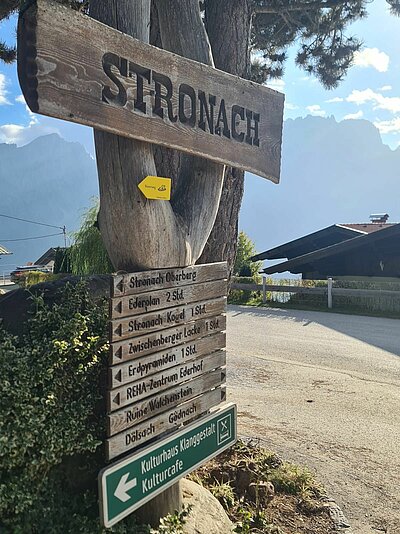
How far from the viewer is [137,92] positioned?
2.07 metres

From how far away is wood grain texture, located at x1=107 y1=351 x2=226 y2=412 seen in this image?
81.5 inches

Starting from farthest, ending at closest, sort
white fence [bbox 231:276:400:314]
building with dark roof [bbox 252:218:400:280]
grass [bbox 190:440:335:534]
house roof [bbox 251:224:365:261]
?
house roof [bbox 251:224:365:261], building with dark roof [bbox 252:218:400:280], white fence [bbox 231:276:400:314], grass [bbox 190:440:335:534]

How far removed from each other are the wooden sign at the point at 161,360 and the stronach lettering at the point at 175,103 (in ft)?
3.73

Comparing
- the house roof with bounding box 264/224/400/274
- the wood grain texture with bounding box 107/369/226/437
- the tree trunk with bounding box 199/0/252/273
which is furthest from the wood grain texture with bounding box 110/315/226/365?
the house roof with bounding box 264/224/400/274

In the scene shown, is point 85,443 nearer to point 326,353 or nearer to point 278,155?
point 278,155

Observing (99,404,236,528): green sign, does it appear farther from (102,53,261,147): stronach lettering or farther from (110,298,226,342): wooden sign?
(102,53,261,147): stronach lettering

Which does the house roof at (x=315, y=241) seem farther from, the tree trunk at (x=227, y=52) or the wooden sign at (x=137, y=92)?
the wooden sign at (x=137, y=92)

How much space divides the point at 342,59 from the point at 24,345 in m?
7.56

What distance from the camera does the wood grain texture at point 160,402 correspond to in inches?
82.0

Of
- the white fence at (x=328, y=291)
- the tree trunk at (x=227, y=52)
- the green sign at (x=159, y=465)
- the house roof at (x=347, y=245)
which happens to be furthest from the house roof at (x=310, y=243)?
the green sign at (x=159, y=465)

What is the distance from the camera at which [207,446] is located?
251cm

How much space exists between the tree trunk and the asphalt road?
2.17 meters

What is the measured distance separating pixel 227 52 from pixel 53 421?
9.07ft

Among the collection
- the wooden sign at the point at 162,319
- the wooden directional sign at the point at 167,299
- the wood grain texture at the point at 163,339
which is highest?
A: the wooden directional sign at the point at 167,299
